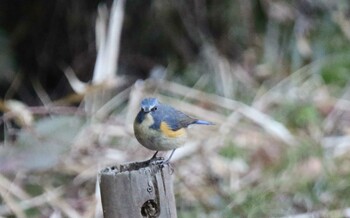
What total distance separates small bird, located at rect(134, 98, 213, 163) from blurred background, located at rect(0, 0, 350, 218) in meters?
1.41

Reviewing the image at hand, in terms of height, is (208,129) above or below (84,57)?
below

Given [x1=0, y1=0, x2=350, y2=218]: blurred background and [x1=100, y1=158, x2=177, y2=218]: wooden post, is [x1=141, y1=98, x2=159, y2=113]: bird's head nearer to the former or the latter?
[x1=100, y1=158, x2=177, y2=218]: wooden post

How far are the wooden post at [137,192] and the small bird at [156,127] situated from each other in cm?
26

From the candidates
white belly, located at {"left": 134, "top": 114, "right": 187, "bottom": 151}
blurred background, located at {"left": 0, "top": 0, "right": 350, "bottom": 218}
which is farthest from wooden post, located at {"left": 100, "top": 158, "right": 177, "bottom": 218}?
blurred background, located at {"left": 0, "top": 0, "right": 350, "bottom": 218}

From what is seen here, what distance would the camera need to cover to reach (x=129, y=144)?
5.53 metres

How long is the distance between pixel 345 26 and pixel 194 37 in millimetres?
1276

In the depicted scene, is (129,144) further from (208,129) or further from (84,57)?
(84,57)

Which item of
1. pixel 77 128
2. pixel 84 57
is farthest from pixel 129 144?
pixel 84 57

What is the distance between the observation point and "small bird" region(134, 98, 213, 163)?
3125 millimetres

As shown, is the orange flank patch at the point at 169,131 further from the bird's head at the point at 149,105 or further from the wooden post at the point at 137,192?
the wooden post at the point at 137,192

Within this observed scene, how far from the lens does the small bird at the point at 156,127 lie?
3125 millimetres

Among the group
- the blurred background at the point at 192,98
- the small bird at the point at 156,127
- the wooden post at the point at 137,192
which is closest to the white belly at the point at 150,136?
the small bird at the point at 156,127

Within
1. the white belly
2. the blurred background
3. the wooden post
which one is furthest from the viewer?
the blurred background

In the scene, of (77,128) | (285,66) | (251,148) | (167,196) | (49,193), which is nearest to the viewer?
(167,196)
